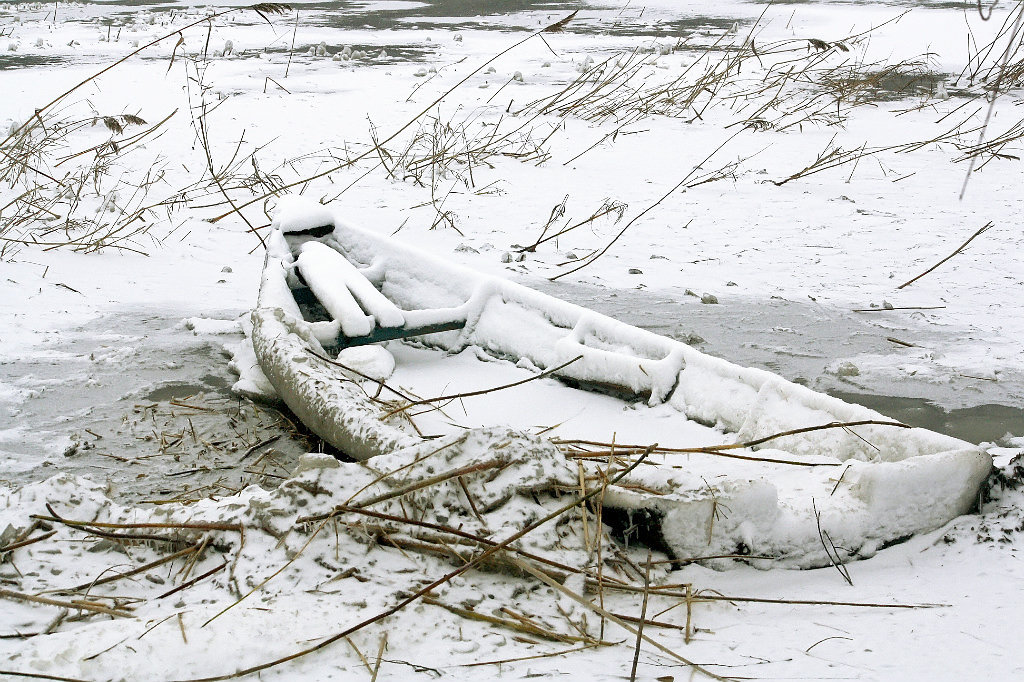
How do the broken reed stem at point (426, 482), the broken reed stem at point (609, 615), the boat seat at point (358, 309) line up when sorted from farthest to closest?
1. the boat seat at point (358, 309)
2. the broken reed stem at point (426, 482)
3. the broken reed stem at point (609, 615)

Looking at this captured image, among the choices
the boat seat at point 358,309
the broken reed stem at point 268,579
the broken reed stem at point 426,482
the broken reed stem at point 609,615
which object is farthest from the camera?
the boat seat at point 358,309

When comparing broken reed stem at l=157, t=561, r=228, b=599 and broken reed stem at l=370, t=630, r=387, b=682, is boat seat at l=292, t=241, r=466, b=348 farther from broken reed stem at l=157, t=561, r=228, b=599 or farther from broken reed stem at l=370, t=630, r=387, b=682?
broken reed stem at l=370, t=630, r=387, b=682

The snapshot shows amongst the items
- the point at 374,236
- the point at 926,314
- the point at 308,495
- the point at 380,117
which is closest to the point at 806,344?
the point at 926,314

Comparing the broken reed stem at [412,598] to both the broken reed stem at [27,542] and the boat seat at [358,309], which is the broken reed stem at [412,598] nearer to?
the broken reed stem at [27,542]

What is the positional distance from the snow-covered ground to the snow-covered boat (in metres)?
0.10

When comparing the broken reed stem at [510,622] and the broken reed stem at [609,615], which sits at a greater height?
the broken reed stem at [609,615]

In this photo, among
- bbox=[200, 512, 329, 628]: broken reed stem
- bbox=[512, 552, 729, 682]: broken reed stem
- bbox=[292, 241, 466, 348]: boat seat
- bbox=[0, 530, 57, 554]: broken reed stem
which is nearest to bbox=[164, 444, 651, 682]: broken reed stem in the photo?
bbox=[512, 552, 729, 682]: broken reed stem

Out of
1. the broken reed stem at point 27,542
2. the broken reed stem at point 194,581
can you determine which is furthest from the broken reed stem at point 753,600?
the broken reed stem at point 27,542

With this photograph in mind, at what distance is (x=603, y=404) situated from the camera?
11.1 ft

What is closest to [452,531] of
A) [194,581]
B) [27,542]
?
[194,581]

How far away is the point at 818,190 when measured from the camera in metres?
6.88

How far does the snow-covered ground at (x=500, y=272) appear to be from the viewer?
1.88 m

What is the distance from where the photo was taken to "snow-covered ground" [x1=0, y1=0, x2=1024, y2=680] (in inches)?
73.9

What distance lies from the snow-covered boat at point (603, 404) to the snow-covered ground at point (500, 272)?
0.10m
